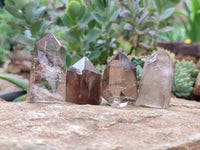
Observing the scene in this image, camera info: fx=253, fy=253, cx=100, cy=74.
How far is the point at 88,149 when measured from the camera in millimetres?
1161

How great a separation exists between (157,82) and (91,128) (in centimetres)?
70

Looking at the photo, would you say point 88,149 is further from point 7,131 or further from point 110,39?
point 110,39

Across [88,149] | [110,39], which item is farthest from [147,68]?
[110,39]

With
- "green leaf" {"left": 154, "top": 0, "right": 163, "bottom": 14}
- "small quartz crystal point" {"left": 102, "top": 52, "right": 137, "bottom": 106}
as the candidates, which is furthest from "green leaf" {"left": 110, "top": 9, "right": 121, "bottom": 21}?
"small quartz crystal point" {"left": 102, "top": 52, "right": 137, "bottom": 106}

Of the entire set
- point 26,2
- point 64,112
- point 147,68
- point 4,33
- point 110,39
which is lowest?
point 64,112

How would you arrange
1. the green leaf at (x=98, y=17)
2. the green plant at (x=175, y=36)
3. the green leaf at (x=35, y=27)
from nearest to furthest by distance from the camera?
the green leaf at (x=35, y=27) → the green leaf at (x=98, y=17) → the green plant at (x=175, y=36)

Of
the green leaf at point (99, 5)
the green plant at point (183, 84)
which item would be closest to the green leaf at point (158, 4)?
the green leaf at point (99, 5)

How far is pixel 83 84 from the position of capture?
1.78 metres

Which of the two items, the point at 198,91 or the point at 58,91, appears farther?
the point at 198,91

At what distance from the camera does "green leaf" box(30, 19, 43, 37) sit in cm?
249

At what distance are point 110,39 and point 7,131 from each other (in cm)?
209

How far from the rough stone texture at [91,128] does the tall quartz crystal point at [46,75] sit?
0.28 feet

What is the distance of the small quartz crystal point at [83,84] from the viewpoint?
5.84 feet

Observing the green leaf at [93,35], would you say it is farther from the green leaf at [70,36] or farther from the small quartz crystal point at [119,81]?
the small quartz crystal point at [119,81]
